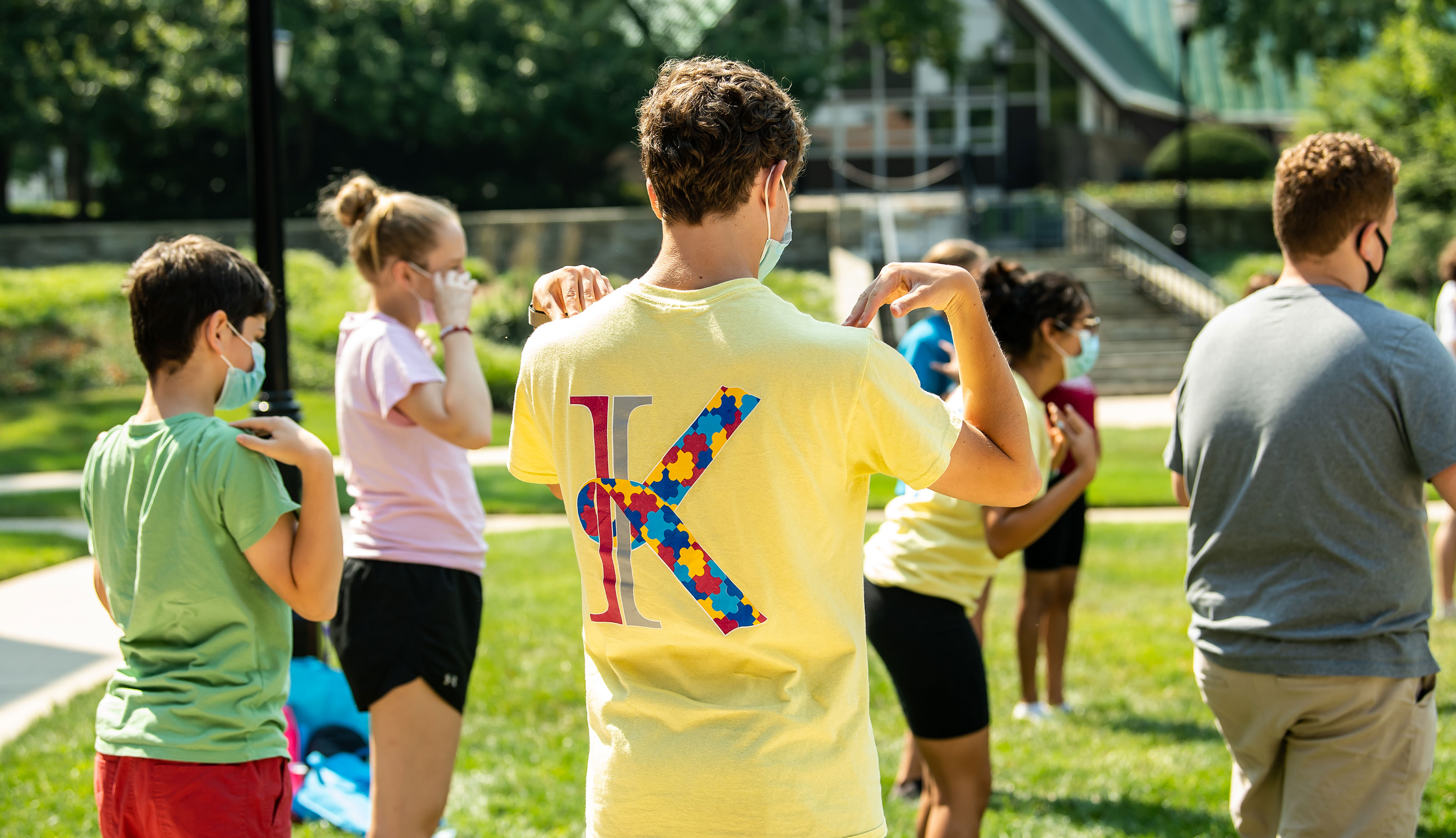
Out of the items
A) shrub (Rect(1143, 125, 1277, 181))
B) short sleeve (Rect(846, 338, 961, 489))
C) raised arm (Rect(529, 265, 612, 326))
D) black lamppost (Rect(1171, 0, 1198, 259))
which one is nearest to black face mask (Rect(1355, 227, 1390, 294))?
Result: short sleeve (Rect(846, 338, 961, 489))

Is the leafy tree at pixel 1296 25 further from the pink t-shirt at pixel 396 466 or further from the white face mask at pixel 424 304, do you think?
the pink t-shirt at pixel 396 466

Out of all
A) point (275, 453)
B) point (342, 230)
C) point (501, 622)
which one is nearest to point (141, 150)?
point (501, 622)

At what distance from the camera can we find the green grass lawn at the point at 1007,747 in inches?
174

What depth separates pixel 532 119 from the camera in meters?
22.0

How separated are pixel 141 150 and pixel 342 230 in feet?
70.3

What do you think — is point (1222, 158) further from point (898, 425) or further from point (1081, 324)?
point (898, 425)

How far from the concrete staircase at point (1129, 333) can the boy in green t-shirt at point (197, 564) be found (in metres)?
15.3

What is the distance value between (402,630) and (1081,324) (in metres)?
2.34

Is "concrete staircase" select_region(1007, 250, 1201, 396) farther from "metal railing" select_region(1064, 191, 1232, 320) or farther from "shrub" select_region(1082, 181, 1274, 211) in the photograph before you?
"shrub" select_region(1082, 181, 1274, 211)

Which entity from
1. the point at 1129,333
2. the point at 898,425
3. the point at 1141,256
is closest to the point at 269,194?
the point at 898,425

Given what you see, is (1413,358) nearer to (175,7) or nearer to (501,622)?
(501,622)

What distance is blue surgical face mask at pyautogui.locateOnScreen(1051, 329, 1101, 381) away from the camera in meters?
4.36

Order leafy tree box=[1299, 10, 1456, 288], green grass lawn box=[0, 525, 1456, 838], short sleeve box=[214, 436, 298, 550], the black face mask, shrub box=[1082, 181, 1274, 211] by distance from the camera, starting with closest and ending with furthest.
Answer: short sleeve box=[214, 436, 298, 550] → the black face mask → green grass lawn box=[0, 525, 1456, 838] → leafy tree box=[1299, 10, 1456, 288] → shrub box=[1082, 181, 1274, 211]

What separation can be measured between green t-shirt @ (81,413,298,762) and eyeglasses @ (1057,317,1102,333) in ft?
8.20
